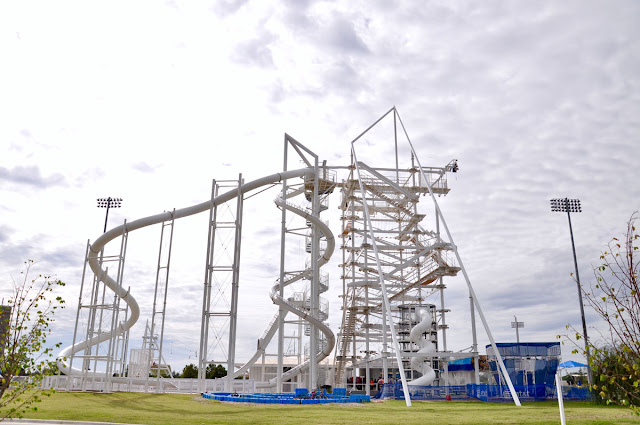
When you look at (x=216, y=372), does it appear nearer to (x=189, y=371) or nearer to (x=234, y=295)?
(x=189, y=371)

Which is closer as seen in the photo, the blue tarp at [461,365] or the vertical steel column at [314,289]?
the vertical steel column at [314,289]

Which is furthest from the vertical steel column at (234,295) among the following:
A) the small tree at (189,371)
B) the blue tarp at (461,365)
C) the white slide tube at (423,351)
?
the small tree at (189,371)

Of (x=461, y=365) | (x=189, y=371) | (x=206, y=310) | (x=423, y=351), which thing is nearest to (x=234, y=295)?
(x=206, y=310)

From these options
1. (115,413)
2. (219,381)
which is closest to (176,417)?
(115,413)

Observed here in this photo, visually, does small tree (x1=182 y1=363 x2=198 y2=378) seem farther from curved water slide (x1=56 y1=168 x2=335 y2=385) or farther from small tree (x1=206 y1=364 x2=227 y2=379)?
curved water slide (x1=56 y1=168 x2=335 y2=385)

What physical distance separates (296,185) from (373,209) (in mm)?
9257

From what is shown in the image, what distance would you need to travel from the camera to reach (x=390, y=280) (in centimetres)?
4706

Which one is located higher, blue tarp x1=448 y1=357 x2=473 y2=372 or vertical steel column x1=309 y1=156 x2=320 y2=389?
vertical steel column x1=309 y1=156 x2=320 y2=389

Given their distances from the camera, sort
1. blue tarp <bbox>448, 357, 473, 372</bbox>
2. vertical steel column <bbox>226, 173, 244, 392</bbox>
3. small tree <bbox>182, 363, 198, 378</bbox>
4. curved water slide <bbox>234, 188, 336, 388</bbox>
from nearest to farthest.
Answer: vertical steel column <bbox>226, 173, 244, 392</bbox> < curved water slide <bbox>234, 188, 336, 388</bbox> < blue tarp <bbox>448, 357, 473, 372</bbox> < small tree <bbox>182, 363, 198, 378</bbox>

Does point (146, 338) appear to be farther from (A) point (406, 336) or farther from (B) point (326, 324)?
(A) point (406, 336)

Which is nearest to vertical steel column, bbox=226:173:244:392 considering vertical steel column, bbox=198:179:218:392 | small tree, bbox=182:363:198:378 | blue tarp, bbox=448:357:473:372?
vertical steel column, bbox=198:179:218:392

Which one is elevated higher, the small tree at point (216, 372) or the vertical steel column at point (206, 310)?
the vertical steel column at point (206, 310)

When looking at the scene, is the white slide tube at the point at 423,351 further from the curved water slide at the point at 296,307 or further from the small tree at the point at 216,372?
the small tree at the point at 216,372

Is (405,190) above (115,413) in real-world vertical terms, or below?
above
